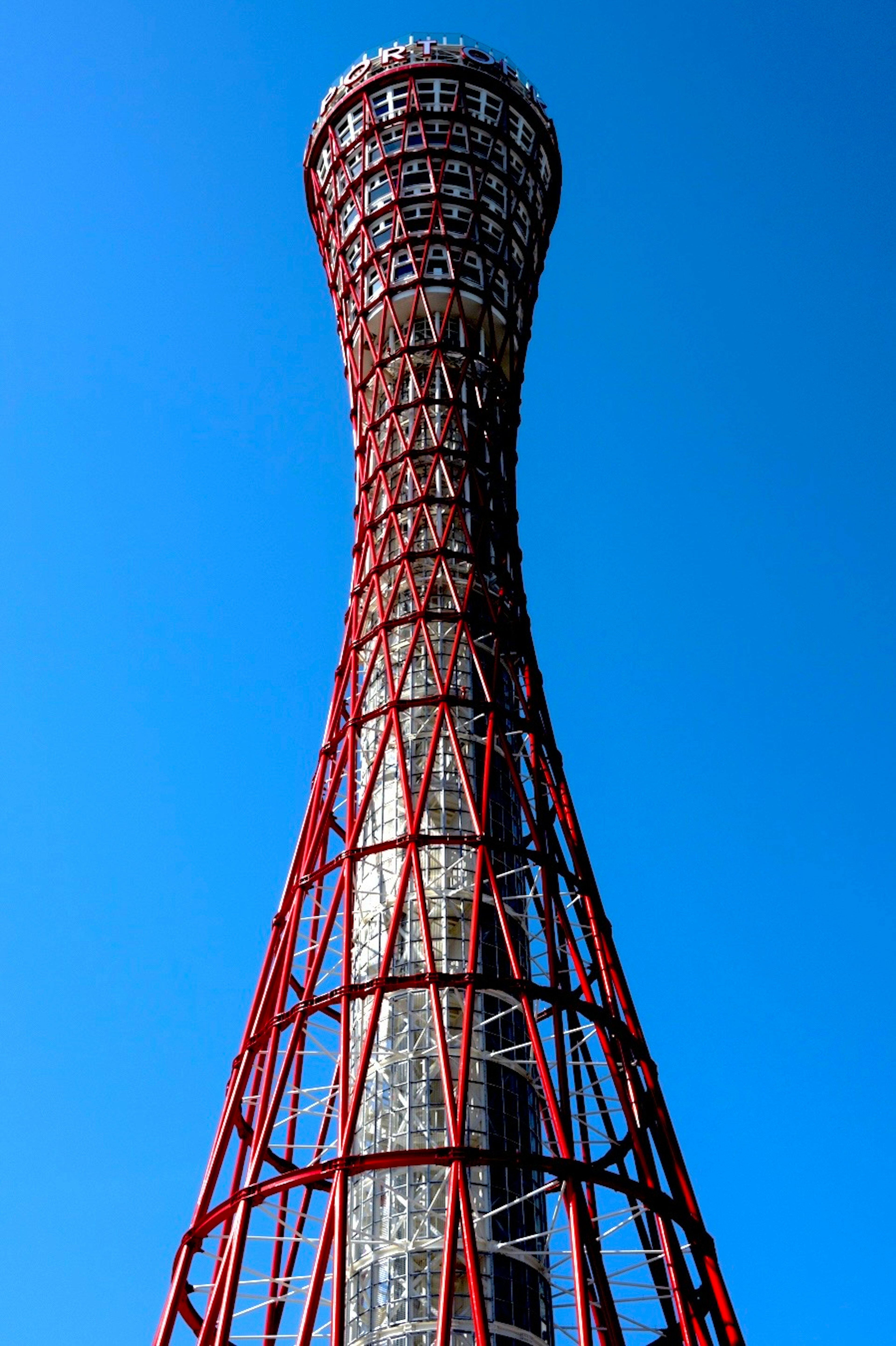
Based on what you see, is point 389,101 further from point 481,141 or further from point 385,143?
point 481,141

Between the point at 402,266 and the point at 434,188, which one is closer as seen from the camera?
the point at 402,266

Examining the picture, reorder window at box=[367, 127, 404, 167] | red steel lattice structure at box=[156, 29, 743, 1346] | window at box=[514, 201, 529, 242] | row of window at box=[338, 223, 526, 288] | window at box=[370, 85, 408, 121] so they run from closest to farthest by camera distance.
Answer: red steel lattice structure at box=[156, 29, 743, 1346] < row of window at box=[338, 223, 526, 288] < window at box=[514, 201, 529, 242] < window at box=[367, 127, 404, 167] < window at box=[370, 85, 408, 121]

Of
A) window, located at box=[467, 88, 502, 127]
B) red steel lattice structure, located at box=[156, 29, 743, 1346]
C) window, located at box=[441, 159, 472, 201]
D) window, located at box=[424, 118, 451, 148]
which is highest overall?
window, located at box=[467, 88, 502, 127]

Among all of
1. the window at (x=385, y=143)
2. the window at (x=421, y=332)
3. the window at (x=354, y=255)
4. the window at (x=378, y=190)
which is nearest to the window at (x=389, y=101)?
the window at (x=385, y=143)

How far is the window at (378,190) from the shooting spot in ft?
139

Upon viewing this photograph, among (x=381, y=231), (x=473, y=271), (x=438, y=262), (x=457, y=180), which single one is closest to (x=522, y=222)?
(x=457, y=180)

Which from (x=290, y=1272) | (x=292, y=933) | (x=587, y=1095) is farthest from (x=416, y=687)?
(x=290, y=1272)

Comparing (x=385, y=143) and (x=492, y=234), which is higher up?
(x=385, y=143)

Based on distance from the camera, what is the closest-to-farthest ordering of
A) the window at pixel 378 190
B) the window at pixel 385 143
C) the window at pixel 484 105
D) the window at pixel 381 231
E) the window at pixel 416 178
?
the window at pixel 381 231 < the window at pixel 416 178 < the window at pixel 378 190 < the window at pixel 385 143 < the window at pixel 484 105

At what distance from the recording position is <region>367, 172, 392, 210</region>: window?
4238 cm

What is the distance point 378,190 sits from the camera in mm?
42719

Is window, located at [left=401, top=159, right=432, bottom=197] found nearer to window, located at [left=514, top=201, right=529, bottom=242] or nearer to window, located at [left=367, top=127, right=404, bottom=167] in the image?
window, located at [left=367, top=127, right=404, bottom=167]

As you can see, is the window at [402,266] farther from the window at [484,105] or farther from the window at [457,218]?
the window at [484,105]

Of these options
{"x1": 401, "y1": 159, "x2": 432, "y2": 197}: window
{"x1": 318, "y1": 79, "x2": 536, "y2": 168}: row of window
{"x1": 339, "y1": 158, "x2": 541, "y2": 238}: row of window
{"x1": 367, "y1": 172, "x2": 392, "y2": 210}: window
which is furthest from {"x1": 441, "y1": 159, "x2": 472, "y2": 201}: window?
{"x1": 318, "y1": 79, "x2": 536, "y2": 168}: row of window
